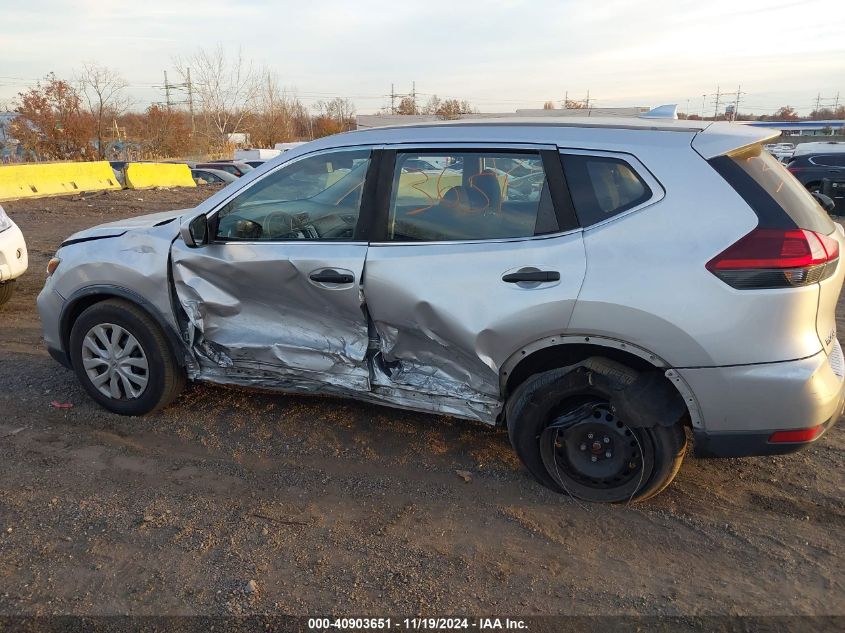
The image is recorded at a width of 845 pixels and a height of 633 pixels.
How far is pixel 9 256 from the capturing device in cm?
622

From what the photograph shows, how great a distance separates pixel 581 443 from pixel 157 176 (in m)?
21.9

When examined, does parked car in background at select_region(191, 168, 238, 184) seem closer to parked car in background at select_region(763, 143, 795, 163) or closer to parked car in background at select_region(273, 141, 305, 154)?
parked car in background at select_region(273, 141, 305, 154)

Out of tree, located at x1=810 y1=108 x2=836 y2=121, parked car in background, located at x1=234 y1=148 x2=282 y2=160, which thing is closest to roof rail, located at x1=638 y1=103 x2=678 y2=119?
parked car in background, located at x1=234 y1=148 x2=282 y2=160

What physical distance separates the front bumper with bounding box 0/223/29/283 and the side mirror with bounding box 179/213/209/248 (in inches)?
140

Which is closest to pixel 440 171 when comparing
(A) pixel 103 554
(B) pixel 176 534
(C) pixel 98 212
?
(B) pixel 176 534

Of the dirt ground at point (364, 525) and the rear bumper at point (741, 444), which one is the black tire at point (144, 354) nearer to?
the dirt ground at point (364, 525)

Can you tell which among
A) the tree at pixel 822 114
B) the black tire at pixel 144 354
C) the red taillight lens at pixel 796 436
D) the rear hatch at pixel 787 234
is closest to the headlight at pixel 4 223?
the black tire at pixel 144 354

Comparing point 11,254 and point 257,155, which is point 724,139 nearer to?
point 11,254

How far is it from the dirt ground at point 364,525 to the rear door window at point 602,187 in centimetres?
149

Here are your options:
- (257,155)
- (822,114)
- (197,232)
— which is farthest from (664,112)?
(822,114)

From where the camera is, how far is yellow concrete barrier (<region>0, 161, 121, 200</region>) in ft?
57.6

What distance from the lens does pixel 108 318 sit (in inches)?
158

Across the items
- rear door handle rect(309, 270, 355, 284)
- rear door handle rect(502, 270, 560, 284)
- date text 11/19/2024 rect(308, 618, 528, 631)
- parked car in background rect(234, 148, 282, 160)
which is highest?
rear door handle rect(502, 270, 560, 284)

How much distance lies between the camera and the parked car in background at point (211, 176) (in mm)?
21480
